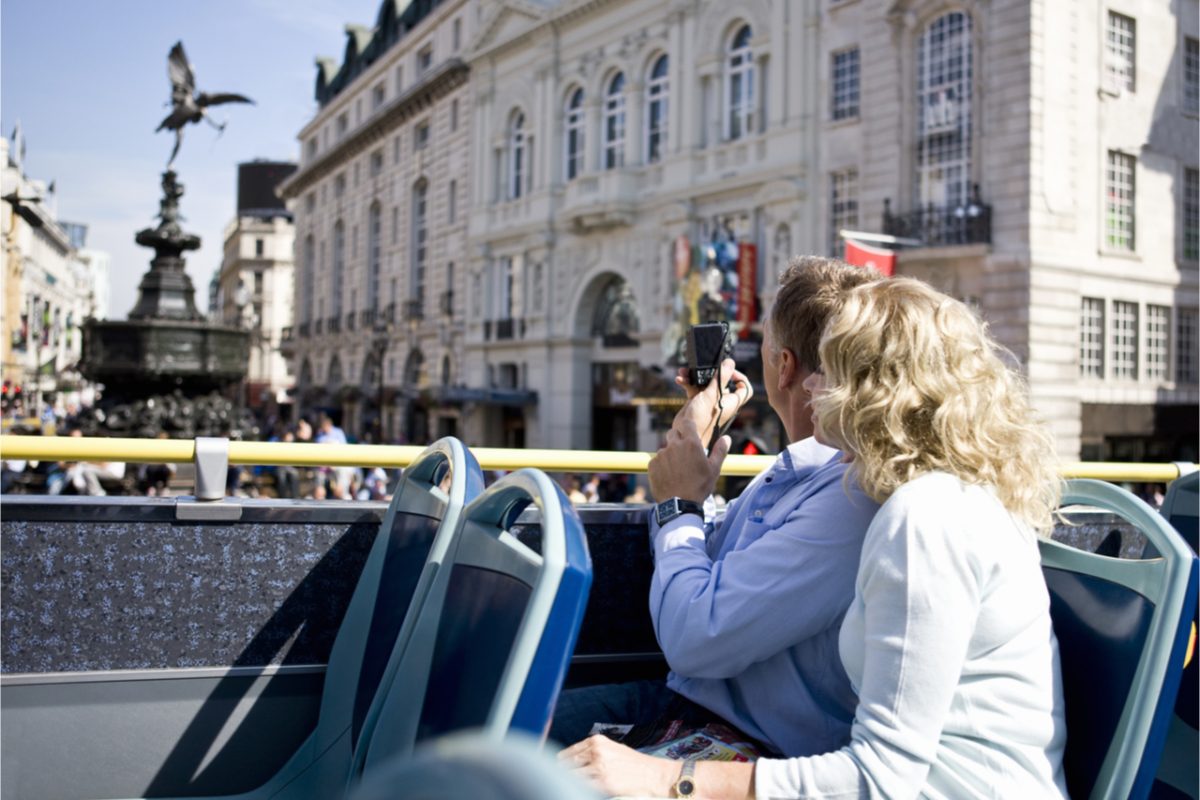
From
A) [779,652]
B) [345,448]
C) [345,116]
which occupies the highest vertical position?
[345,116]

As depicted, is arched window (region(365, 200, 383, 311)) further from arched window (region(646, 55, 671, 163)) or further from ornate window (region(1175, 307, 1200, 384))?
ornate window (region(1175, 307, 1200, 384))

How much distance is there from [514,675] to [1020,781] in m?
1.00

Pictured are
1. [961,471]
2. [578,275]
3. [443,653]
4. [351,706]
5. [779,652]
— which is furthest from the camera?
[578,275]

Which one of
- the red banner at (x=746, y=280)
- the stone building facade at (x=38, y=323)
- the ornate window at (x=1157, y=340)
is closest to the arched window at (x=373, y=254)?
the stone building facade at (x=38, y=323)

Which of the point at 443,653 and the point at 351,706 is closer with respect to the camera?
the point at 443,653

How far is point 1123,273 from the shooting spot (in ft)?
72.7

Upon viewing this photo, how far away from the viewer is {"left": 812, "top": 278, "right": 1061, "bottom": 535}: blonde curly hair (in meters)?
1.80

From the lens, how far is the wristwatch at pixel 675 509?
2.22 m

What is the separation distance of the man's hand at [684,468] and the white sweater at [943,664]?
0.56 m

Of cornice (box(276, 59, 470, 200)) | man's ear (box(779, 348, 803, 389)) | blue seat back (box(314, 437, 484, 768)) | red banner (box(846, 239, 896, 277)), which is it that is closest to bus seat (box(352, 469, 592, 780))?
blue seat back (box(314, 437, 484, 768))

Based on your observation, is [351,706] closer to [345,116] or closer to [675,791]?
[675,791]

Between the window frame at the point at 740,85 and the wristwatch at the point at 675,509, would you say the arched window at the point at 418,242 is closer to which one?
the window frame at the point at 740,85

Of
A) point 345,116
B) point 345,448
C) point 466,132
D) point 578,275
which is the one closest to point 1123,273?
point 578,275

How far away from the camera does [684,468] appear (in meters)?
2.26
